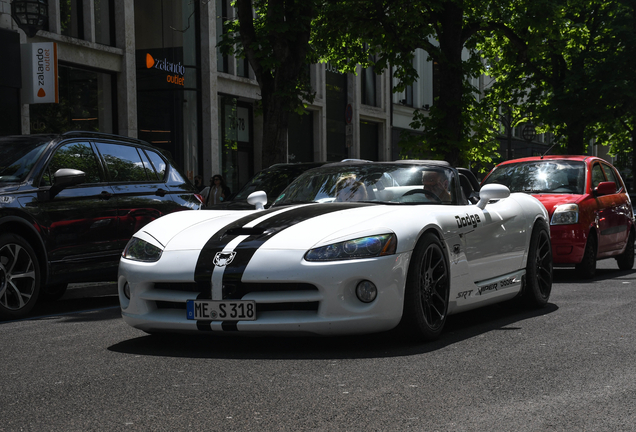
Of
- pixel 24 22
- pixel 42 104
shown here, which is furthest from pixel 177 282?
pixel 42 104

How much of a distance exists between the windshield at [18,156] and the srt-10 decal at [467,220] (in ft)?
13.3

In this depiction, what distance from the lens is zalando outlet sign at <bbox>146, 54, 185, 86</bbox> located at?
24.9 metres

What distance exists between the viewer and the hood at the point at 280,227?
5.77 meters

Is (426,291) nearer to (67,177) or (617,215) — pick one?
(67,177)

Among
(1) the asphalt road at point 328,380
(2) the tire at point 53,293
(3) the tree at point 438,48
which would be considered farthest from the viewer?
(3) the tree at point 438,48

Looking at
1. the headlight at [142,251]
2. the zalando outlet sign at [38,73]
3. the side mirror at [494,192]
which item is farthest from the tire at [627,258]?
the zalando outlet sign at [38,73]

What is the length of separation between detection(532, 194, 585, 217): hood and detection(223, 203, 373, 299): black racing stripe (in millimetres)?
5497

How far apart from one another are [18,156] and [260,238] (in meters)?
3.71

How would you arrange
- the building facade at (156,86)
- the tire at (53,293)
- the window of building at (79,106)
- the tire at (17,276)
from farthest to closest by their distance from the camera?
the window of building at (79,106), the building facade at (156,86), the tire at (53,293), the tire at (17,276)

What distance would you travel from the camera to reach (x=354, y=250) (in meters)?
5.67

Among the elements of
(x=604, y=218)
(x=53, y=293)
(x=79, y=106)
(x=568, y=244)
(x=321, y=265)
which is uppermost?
(x=79, y=106)

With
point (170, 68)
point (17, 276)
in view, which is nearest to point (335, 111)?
point (170, 68)

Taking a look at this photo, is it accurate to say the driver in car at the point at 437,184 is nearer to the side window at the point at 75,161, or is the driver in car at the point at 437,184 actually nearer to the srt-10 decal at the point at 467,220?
the srt-10 decal at the point at 467,220

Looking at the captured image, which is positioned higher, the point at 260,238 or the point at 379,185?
the point at 379,185
